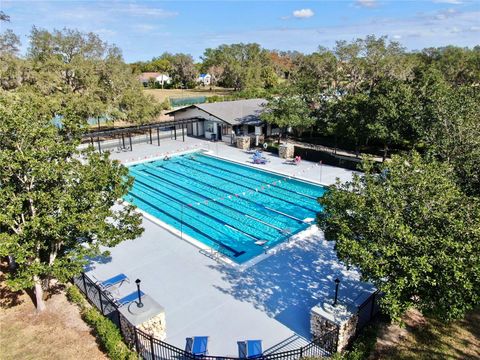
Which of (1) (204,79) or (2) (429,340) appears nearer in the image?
(2) (429,340)

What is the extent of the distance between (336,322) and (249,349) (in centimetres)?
241

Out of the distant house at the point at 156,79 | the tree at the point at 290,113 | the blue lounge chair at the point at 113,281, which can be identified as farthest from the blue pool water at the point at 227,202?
the distant house at the point at 156,79

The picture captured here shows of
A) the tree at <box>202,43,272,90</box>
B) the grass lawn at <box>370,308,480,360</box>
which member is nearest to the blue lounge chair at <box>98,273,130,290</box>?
the grass lawn at <box>370,308,480,360</box>

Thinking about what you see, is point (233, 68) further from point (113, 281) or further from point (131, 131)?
point (113, 281)

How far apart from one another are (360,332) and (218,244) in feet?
27.1

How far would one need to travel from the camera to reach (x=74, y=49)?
4566cm

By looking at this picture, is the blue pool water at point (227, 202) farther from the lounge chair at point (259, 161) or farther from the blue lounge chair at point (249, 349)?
the blue lounge chair at point (249, 349)

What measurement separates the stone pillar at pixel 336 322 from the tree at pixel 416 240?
1459mm

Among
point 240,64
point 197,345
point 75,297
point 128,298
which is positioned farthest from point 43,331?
point 240,64

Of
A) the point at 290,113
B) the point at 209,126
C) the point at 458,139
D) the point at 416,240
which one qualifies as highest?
the point at 458,139

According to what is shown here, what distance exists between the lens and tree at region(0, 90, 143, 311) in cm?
983

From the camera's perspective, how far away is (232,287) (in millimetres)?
12906

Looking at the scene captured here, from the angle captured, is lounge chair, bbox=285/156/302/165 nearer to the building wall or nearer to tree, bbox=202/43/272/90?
the building wall

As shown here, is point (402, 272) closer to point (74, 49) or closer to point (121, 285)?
point (121, 285)
